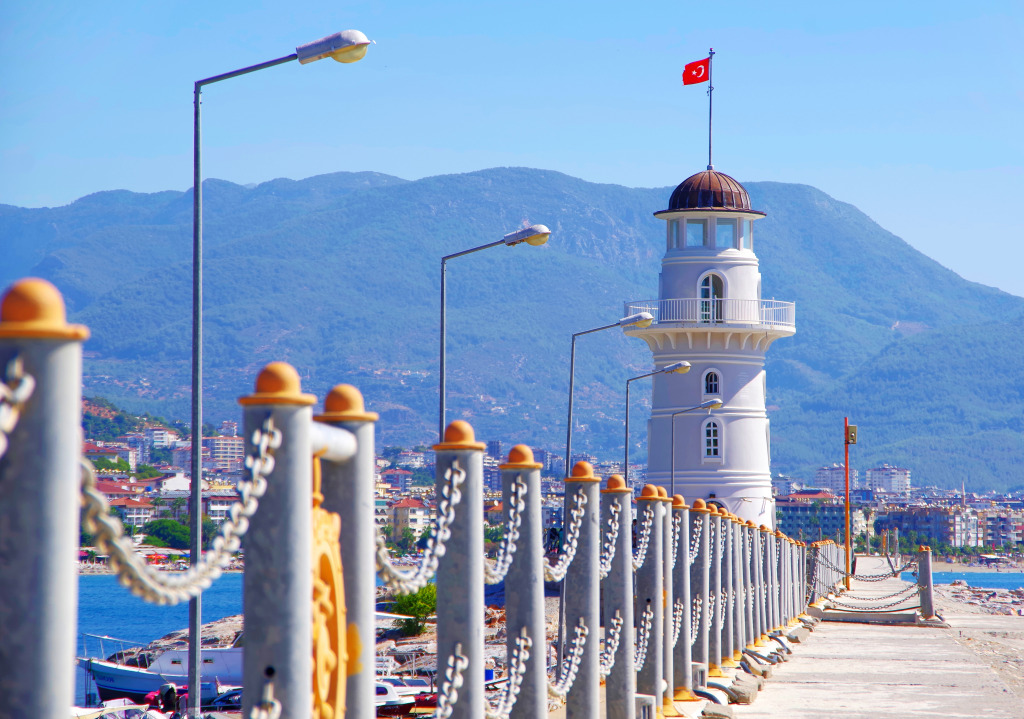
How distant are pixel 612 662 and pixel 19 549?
955cm

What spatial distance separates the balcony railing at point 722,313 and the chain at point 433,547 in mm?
44733

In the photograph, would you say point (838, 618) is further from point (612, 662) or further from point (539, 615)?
point (539, 615)

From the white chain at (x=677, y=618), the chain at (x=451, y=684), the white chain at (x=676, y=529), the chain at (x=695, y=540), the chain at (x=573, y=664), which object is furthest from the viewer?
the chain at (x=695, y=540)

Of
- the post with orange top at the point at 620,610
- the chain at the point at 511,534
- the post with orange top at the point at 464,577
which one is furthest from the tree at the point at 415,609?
the post with orange top at the point at 464,577

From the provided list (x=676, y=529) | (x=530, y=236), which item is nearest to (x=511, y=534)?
(x=676, y=529)

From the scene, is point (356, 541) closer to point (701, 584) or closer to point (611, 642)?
point (611, 642)

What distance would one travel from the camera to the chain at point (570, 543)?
1048 centimetres

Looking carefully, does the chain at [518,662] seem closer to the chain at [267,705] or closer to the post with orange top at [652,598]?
the chain at [267,705]

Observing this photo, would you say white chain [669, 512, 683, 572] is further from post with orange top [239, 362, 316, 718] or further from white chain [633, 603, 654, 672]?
post with orange top [239, 362, 316, 718]

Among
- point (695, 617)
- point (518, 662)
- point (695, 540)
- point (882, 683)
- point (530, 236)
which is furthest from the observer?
point (882, 683)

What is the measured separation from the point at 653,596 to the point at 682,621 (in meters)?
2.37

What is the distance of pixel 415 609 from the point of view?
5872 cm

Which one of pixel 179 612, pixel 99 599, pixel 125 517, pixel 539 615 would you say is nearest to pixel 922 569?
pixel 539 615

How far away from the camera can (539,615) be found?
32.0 ft
